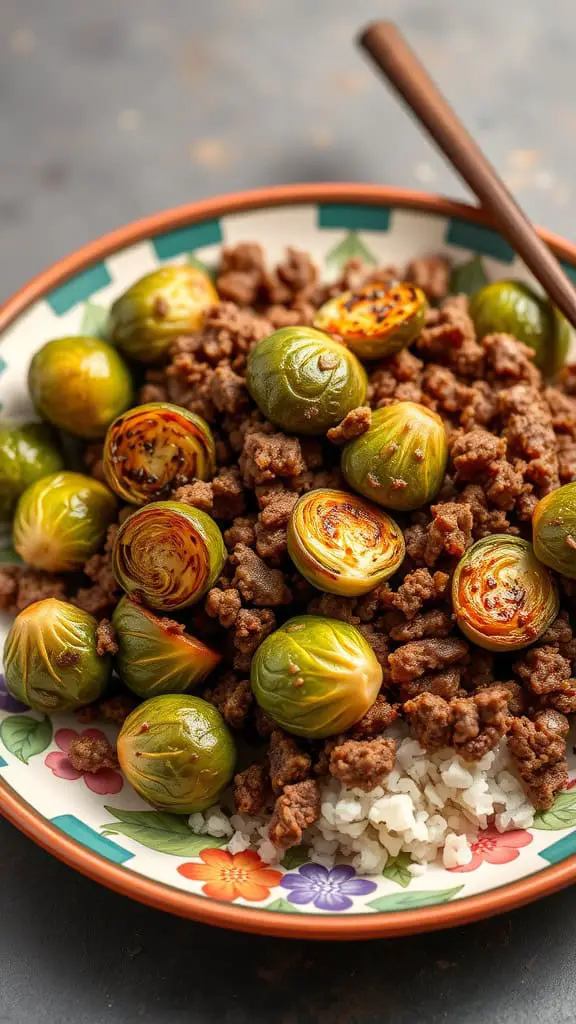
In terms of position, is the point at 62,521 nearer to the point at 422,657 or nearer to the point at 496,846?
the point at 422,657

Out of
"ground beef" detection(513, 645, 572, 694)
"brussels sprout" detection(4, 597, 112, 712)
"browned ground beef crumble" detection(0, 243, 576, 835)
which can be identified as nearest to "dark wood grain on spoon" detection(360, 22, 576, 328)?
"browned ground beef crumble" detection(0, 243, 576, 835)

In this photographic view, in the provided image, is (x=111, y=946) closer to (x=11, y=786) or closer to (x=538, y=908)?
(x=11, y=786)

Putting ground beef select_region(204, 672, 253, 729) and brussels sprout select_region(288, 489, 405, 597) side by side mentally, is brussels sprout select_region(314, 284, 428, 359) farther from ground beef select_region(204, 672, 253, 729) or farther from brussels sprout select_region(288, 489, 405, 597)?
ground beef select_region(204, 672, 253, 729)

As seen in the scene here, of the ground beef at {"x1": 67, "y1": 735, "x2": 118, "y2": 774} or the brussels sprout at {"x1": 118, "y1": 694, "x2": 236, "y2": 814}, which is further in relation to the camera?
the ground beef at {"x1": 67, "y1": 735, "x2": 118, "y2": 774}

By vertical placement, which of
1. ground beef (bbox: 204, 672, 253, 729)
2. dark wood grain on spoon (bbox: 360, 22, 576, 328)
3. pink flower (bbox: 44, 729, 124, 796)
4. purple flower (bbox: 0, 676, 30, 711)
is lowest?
pink flower (bbox: 44, 729, 124, 796)

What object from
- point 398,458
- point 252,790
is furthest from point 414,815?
point 398,458

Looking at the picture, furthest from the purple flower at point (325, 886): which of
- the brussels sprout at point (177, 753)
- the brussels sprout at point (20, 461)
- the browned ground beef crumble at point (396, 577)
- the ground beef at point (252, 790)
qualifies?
the brussels sprout at point (20, 461)

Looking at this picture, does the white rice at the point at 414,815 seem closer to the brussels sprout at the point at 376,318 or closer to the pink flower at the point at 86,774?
the pink flower at the point at 86,774
